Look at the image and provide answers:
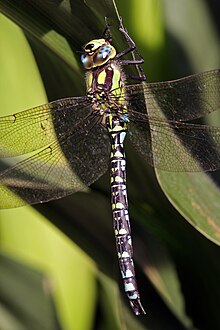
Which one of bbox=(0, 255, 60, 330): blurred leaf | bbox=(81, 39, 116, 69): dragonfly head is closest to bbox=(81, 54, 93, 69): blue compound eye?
bbox=(81, 39, 116, 69): dragonfly head

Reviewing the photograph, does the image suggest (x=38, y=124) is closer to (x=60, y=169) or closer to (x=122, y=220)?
(x=60, y=169)

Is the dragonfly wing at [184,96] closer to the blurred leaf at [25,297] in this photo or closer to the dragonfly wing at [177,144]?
the dragonfly wing at [177,144]

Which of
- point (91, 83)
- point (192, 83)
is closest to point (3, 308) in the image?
point (91, 83)

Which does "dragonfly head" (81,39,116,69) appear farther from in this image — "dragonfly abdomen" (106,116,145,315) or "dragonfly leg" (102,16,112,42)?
"dragonfly abdomen" (106,116,145,315)

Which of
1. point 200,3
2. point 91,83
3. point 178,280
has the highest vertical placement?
point 200,3

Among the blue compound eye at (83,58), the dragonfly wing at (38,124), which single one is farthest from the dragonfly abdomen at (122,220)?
the blue compound eye at (83,58)

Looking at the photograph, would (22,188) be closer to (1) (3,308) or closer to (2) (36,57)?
(2) (36,57)
